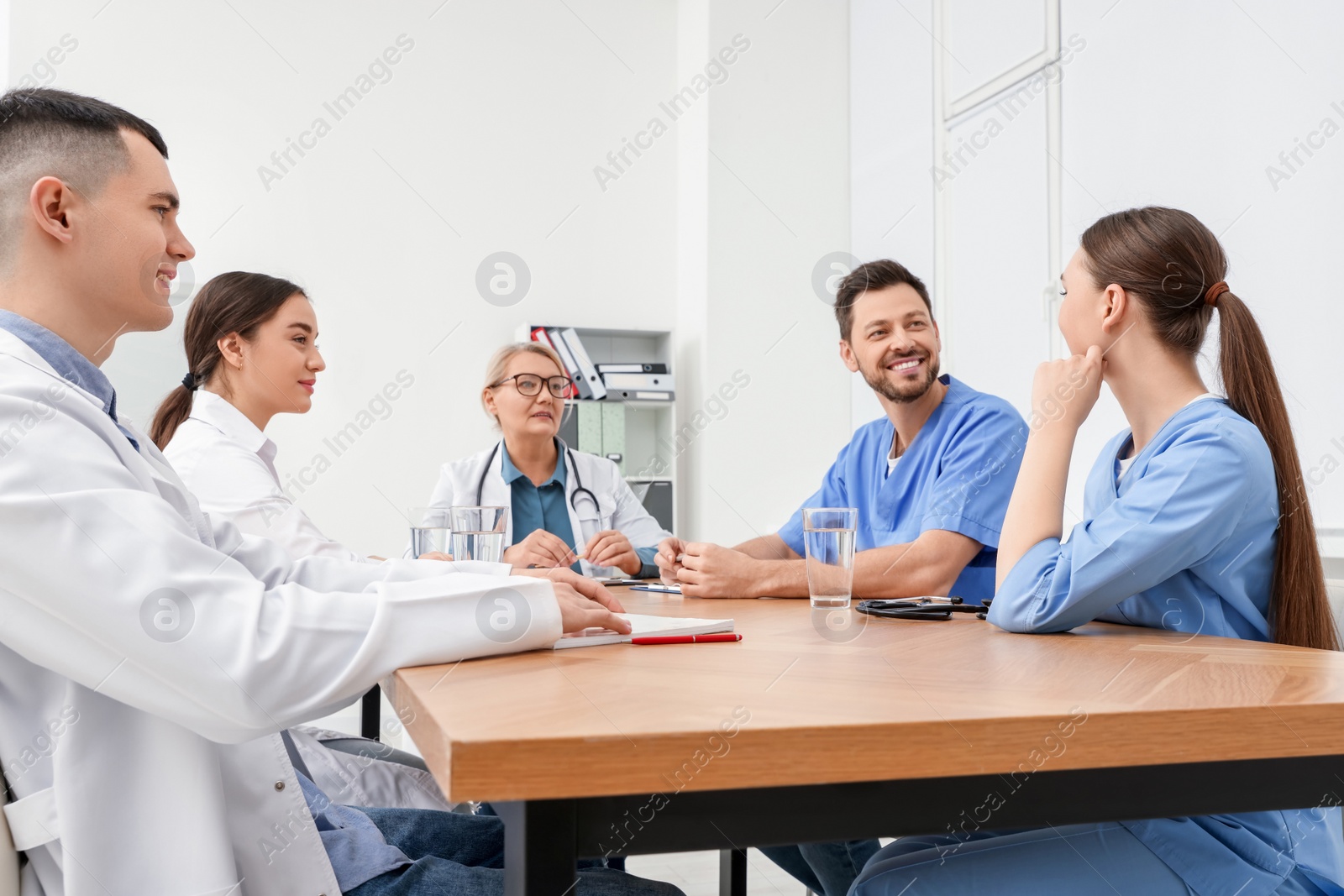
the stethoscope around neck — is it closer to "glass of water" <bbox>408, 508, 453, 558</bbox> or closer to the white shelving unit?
"glass of water" <bbox>408, 508, 453, 558</bbox>

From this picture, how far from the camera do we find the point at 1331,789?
79cm

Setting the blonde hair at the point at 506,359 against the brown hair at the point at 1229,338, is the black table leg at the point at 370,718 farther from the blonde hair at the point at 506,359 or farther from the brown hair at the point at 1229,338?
the brown hair at the point at 1229,338

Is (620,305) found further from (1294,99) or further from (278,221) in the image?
(1294,99)

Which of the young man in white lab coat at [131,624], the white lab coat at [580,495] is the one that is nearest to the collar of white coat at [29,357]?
the young man in white lab coat at [131,624]

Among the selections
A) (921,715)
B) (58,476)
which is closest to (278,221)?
(58,476)

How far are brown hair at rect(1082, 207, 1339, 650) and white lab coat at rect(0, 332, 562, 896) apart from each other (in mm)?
915

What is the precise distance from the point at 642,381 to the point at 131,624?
415cm

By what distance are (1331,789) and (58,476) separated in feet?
3.38

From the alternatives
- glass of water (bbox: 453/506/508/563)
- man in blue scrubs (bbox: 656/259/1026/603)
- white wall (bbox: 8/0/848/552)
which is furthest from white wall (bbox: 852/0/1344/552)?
glass of water (bbox: 453/506/508/563)

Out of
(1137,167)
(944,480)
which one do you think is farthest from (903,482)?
(1137,167)

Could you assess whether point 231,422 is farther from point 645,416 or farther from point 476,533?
point 645,416

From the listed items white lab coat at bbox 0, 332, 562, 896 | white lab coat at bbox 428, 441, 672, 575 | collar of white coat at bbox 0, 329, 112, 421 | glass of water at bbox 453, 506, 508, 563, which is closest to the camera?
A: white lab coat at bbox 0, 332, 562, 896

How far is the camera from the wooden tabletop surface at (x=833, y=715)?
0.62m

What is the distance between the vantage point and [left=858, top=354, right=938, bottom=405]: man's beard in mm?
2109
